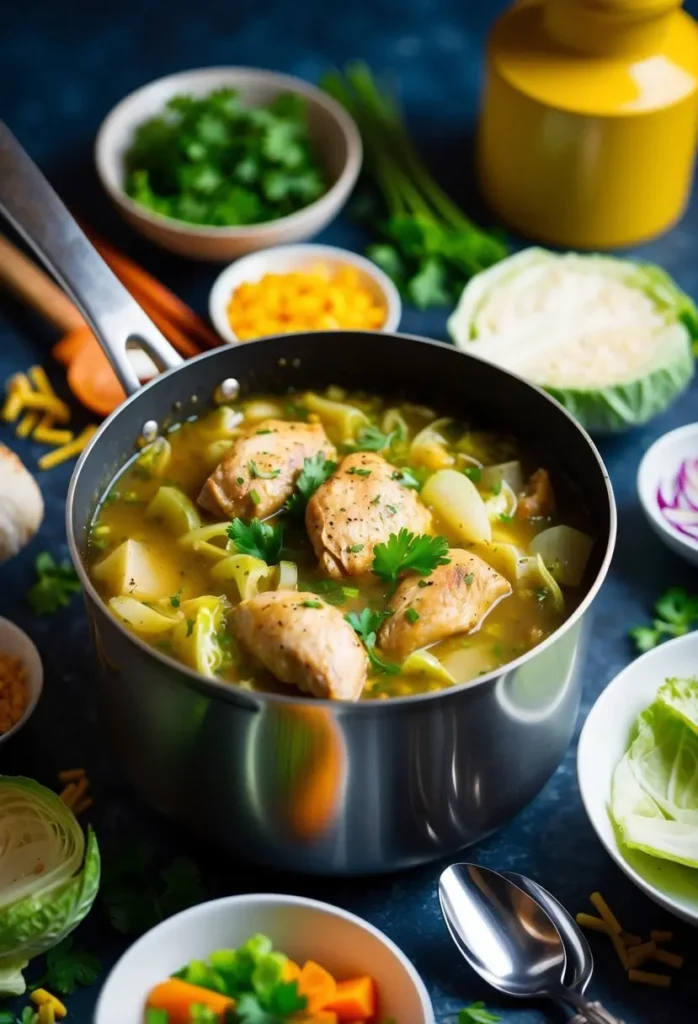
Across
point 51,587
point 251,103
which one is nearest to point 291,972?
point 51,587

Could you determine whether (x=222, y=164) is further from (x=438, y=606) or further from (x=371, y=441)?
(x=438, y=606)

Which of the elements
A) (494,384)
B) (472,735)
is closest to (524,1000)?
(472,735)

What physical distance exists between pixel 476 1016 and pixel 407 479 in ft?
3.75

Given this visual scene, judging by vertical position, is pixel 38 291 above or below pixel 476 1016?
above

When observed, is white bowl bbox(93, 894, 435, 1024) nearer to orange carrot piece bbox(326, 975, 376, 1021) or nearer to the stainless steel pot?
orange carrot piece bbox(326, 975, 376, 1021)

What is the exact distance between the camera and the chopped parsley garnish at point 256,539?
2648mm

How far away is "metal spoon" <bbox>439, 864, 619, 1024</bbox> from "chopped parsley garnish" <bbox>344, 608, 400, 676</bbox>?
400 millimetres

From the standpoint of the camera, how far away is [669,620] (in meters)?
3.12

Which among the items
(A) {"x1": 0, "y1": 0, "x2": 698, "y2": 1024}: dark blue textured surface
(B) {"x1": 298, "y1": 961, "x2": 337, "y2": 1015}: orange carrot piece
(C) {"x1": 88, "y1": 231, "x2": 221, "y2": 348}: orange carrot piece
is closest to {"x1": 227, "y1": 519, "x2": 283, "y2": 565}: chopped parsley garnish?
(A) {"x1": 0, "y1": 0, "x2": 698, "y2": 1024}: dark blue textured surface

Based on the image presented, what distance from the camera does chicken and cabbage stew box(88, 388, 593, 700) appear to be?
2445 millimetres

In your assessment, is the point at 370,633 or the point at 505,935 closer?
the point at 505,935

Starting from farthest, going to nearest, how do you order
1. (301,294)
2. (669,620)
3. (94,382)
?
(301,294)
(94,382)
(669,620)

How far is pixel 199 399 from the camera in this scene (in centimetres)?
304

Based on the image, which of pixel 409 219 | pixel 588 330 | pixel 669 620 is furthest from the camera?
pixel 409 219
